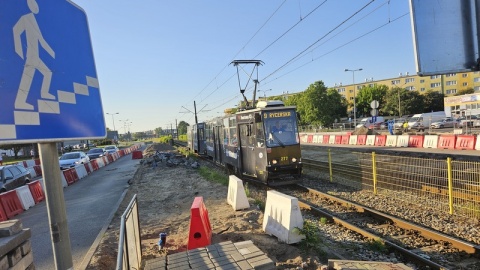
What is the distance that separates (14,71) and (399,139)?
26421mm

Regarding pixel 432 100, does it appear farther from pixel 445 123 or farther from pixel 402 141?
pixel 402 141

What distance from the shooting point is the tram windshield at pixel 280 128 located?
39.9 feet

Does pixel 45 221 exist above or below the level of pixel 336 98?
below

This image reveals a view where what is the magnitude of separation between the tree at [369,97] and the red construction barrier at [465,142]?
6916 cm

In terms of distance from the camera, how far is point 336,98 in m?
74.3

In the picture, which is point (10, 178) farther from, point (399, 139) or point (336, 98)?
point (336, 98)

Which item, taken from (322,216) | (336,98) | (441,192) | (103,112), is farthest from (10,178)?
(336,98)

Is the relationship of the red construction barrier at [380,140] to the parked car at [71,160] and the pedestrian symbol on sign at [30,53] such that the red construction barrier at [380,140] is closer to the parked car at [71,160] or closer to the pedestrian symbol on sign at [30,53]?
the parked car at [71,160]

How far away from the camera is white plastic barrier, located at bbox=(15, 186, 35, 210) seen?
12.0 m

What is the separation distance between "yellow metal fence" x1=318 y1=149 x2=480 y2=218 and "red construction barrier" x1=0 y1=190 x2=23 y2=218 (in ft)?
40.2

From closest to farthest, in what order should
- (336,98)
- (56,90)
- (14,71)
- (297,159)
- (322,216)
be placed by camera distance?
(14,71), (56,90), (322,216), (297,159), (336,98)

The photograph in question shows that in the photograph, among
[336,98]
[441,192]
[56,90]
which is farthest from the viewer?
[336,98]

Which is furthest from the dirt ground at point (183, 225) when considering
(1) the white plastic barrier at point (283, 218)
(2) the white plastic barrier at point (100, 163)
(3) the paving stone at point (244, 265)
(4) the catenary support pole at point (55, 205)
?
(2) the white plastic barrier at point (100, 163)

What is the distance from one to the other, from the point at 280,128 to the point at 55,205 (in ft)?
35.7
